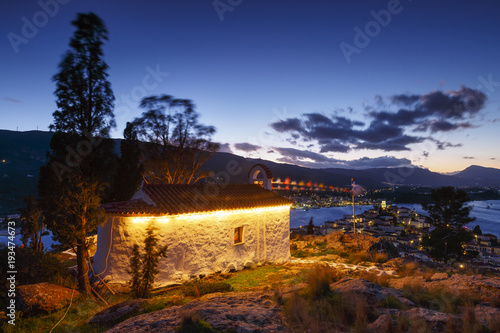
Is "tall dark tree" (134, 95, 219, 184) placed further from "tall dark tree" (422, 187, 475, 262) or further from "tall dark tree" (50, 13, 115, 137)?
"tall dark tree" (422, 187, 475, 262)

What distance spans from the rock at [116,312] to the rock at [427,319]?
6.44 m

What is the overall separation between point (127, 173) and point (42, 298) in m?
13.4

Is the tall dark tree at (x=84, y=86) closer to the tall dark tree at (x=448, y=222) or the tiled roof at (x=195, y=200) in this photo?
the tiled roof at (x=195, y=200)

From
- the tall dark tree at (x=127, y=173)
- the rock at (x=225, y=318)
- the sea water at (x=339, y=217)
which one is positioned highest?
the tall dark tree at (x=127, y=173)

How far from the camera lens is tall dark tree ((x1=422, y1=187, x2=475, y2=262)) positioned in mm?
30656

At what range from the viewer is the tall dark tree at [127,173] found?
19641mm

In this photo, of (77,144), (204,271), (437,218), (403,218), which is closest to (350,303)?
(204,271)

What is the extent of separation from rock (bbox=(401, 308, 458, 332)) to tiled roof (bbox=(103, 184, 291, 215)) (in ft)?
24.6

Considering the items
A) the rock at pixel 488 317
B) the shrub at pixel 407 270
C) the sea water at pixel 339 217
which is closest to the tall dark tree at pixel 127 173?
the shrub at pixel 407 270

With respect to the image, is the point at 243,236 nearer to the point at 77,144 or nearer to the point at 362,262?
the point at 362,262

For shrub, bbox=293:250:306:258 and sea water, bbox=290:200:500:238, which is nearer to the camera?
shrub, bbox=293:250:306:258

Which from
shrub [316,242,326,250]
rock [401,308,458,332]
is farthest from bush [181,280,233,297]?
shrub [316,242,326,250]

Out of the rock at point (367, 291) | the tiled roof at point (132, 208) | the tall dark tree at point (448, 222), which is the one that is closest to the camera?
the rock at point (367, 291)

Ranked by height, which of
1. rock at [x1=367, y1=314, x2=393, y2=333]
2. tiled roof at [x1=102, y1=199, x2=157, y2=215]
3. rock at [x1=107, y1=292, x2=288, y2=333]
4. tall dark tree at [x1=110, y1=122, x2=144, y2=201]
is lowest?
rock at [x1=107, y1=292, x2=288, y2=333]
